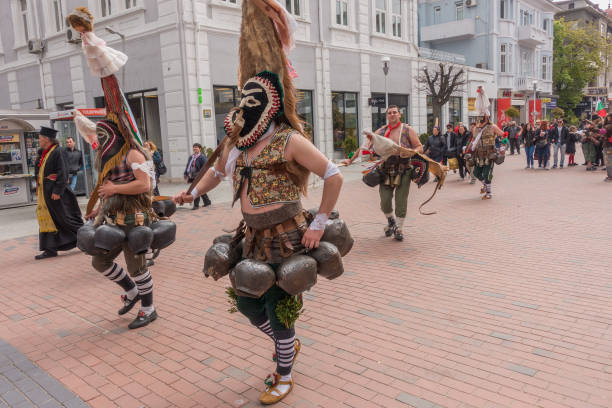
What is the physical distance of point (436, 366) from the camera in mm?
3525

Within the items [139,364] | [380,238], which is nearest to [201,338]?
[139,364]

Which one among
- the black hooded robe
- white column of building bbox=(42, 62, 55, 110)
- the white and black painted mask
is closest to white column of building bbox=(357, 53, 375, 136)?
white column of building bbox=(42, 62, 55, 110)

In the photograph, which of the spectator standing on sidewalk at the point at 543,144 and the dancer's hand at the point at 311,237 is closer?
the dancer's hand at the point at 311,237

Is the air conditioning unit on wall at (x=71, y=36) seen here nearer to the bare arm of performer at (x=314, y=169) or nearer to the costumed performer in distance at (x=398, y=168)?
the costumed performer in distance at (x=398, y=168)

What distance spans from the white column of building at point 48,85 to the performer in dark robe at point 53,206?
16.0m

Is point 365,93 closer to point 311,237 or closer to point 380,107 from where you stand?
point 380,107

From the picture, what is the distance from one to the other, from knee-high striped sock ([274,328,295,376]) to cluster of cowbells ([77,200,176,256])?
1730 mm

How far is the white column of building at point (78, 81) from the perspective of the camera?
1989 cm

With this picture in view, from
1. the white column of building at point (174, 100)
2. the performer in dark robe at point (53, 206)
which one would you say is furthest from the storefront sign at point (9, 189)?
the performer in dark robe at point (53, 206)

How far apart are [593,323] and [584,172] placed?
14737mm

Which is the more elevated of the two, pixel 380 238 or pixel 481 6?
pixel 481 6

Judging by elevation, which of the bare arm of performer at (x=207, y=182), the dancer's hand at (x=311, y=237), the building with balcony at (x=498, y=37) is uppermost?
the building with balcony at (x=498, y=37)

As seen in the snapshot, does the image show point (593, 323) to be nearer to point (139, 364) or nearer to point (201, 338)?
point (201, 338)

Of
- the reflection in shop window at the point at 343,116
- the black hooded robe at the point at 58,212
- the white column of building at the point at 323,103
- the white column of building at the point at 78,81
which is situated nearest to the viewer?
the black hooded robe at the point at 58,212
